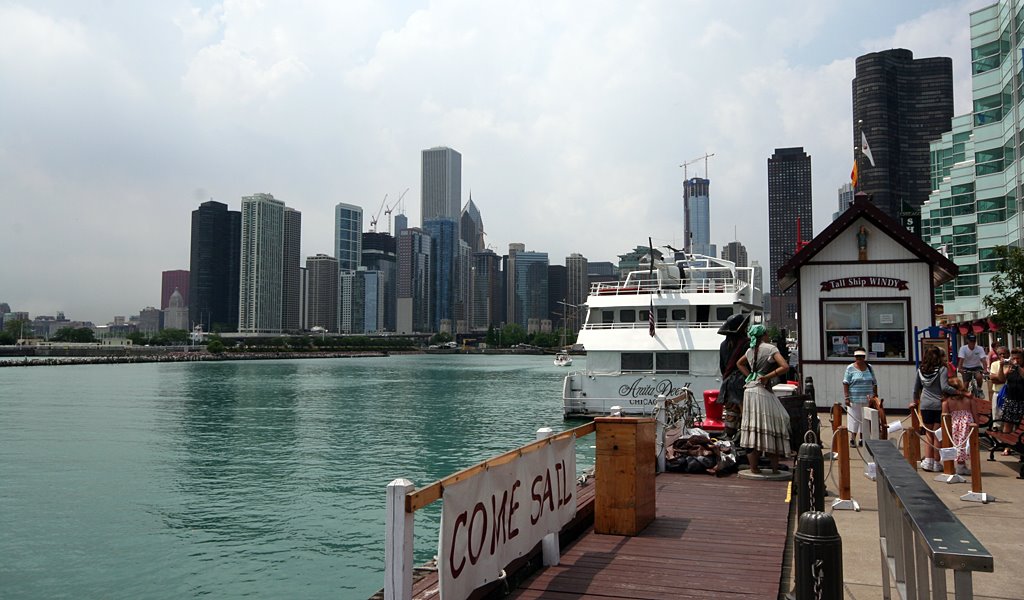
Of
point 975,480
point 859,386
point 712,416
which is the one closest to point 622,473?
point 975,480

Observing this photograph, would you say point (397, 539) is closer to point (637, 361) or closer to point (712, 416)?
point (712, 416)

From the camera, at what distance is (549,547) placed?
725 centimetres

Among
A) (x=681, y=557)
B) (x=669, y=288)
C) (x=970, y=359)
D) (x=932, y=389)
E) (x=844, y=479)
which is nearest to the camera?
(x=681, y=557)

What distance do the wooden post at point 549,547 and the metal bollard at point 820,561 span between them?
3.36 meters

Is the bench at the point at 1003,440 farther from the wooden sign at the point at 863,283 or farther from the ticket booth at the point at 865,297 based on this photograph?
the wooden sign at the point at 863,283

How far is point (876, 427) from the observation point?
1109cm

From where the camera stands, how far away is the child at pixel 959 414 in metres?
10.8

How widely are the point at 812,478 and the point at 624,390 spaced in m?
25.2

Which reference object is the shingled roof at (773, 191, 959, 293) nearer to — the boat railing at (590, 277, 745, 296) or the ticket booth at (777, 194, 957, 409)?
the ticket booth at (777, 194, 957, 409)

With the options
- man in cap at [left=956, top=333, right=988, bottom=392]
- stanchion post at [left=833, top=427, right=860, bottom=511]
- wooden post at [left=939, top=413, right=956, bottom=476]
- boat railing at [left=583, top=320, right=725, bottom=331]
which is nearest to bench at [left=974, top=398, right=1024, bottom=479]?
wooden post at [left=939, top=413, right=956, bottom=476]

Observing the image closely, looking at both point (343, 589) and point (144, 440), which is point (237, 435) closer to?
point (144, 440)

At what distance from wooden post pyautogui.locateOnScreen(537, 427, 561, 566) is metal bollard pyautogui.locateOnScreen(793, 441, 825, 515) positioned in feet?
8.17

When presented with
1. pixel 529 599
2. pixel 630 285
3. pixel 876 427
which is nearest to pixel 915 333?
pixel 876 427

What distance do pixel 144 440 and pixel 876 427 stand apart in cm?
3054
